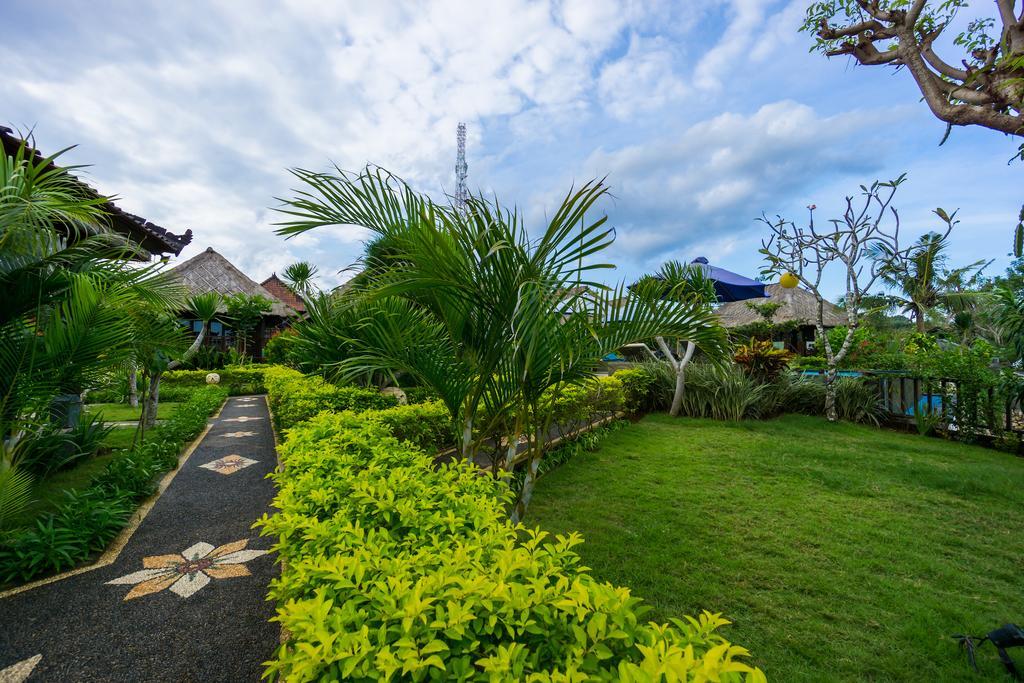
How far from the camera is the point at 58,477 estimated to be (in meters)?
4.46

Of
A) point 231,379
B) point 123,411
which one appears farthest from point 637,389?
point 231,379

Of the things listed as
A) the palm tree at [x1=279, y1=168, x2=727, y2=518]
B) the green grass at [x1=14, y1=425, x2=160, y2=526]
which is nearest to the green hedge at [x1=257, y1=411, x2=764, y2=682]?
the palm tree at [x1=279, y1=168, x2=727, y2=518]

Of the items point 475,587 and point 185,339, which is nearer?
point 475,587

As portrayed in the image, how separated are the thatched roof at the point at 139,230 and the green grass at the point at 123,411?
111 inches

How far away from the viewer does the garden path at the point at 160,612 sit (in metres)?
2.06

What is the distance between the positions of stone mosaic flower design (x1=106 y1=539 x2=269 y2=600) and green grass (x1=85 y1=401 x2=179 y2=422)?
5.85 metres

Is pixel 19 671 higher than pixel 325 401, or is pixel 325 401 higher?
pixel 325 401

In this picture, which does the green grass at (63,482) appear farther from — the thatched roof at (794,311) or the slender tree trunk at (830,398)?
the thatched roof at (794,311)

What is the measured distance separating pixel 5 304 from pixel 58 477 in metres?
2.24

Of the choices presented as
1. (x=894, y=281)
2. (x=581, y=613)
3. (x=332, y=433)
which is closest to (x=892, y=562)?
(x=581, y=613)

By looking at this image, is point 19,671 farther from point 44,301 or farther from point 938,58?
point 938,58

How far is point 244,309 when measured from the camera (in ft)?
53.6

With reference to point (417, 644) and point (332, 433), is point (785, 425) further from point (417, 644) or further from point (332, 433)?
point (417, 644)

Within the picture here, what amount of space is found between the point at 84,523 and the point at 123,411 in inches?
314
